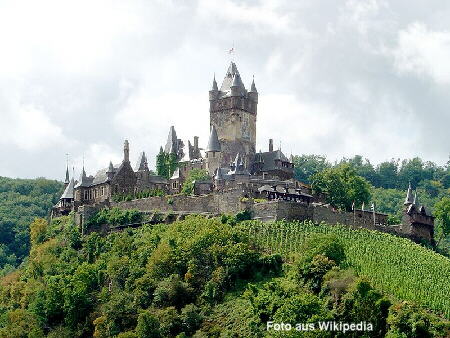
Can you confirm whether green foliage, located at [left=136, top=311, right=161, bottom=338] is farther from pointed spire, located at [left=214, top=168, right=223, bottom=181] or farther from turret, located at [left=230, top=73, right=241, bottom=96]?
turret, located at [left=230, top=73, right=241, bottom=96]

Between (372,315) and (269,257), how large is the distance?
11.4m

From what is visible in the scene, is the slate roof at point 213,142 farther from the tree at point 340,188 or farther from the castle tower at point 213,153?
the tree at point 340,188

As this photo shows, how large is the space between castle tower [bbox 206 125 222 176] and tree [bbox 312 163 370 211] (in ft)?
27.5

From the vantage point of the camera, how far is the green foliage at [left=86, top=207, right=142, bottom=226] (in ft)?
303

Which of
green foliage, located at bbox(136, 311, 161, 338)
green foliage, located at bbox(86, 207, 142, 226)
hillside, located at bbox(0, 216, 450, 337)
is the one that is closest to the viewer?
hillside, located at bbox(0, 216, 450, 337)

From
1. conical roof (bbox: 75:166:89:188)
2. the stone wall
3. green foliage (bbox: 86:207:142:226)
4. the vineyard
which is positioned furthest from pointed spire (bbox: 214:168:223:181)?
conical roof (bbox: 75:166:89:188)

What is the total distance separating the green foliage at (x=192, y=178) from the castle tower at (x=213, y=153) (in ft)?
2.69

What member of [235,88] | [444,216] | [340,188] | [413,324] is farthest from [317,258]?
[235,88]

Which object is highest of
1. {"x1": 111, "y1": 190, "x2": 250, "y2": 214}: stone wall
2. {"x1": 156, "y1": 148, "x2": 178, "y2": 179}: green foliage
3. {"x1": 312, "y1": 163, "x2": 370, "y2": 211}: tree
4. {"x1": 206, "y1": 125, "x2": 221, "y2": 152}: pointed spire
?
{"x1": 206, "y1": 125, "x2": 221, "y2": 152}: pointed spire

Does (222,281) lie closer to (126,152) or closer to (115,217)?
(115,217)

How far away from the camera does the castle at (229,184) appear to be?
87.4 metres

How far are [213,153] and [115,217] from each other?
39.3 ft

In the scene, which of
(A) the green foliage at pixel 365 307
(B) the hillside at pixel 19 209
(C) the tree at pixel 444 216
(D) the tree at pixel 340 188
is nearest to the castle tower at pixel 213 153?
(D) the tree at pixel 340 188

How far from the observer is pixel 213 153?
100812 millimetres
